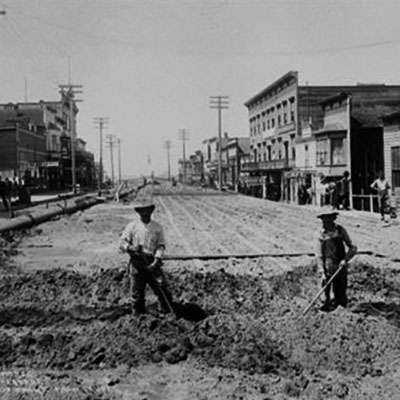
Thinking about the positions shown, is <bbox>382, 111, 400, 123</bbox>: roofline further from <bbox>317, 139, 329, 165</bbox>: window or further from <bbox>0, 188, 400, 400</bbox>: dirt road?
<bbox>0, 188, 400, 400</bbox>: dirt road

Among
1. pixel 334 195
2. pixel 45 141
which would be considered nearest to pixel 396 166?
pixel 334 195

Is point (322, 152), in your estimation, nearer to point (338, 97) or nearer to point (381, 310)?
point (338, 97)

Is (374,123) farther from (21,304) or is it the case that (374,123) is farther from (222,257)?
(21,304)

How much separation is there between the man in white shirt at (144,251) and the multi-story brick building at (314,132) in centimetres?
3124

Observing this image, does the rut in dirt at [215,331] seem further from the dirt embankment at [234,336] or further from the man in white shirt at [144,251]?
the man in white shirt at [144,251]

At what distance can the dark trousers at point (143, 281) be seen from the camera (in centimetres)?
845

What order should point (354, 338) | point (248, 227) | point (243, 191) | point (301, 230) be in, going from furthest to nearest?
point (243, 191) < point (248, 227) < point (301, 230) < point (354, 338)

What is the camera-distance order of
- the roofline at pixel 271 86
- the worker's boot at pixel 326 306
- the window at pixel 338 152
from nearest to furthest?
1. the worker's boot at pixel 326 306
2. the window at pixel 338 152
3. the roofline at pixel 271 86

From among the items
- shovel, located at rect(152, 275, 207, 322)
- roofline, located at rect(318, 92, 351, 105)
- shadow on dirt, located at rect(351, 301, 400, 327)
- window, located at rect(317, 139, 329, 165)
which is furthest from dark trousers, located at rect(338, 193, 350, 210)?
shovel, located at rect(152, 275, 207, 322)

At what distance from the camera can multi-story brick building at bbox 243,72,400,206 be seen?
3931cm

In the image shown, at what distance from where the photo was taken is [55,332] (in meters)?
8.23

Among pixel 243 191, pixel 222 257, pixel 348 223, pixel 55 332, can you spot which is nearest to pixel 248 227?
pixel 348 223

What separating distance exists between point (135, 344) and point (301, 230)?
605 inches

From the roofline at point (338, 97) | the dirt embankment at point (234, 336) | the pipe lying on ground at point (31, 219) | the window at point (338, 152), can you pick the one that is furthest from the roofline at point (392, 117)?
the dirt embankment at point (234, 336)
